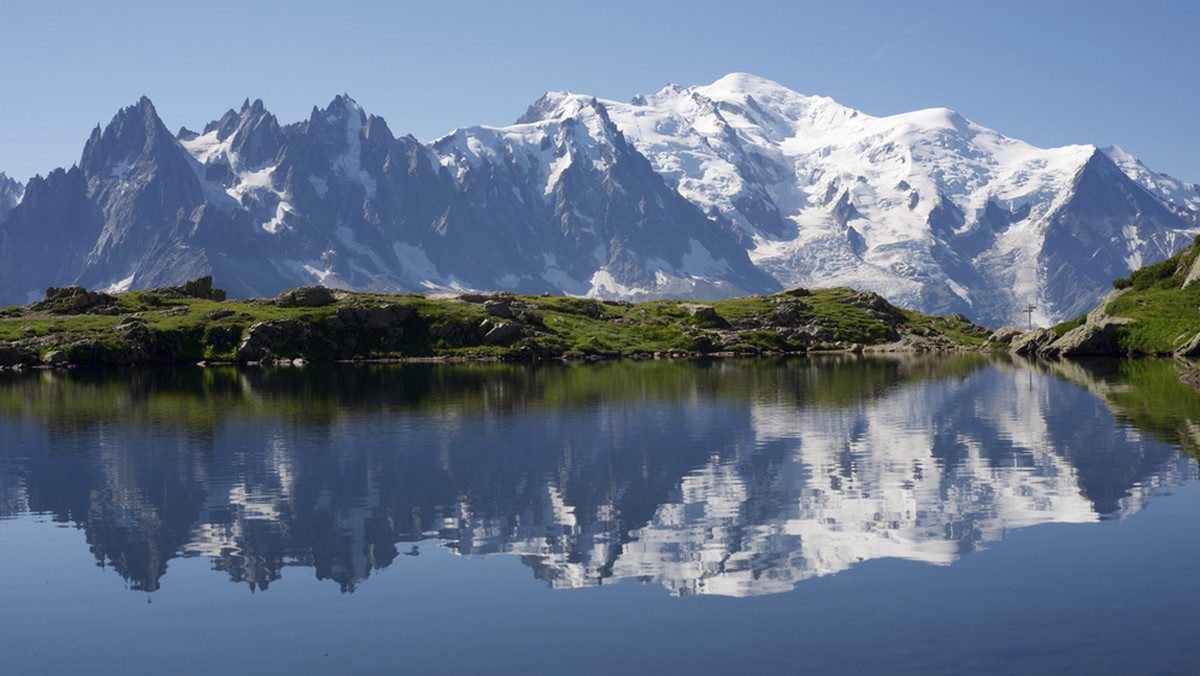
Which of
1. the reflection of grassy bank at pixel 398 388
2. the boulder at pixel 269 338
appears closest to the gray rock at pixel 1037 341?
the reflection of grassy bank at pixel 398 388

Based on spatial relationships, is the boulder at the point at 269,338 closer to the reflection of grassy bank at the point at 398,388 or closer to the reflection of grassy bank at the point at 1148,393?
the reflection of grassy bank at the point at 398,388

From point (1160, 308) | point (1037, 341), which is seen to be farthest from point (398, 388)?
point (1037, 341)

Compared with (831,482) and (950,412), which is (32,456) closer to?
(831,482)

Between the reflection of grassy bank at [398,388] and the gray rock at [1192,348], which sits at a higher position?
the gray rock at [1192,348]

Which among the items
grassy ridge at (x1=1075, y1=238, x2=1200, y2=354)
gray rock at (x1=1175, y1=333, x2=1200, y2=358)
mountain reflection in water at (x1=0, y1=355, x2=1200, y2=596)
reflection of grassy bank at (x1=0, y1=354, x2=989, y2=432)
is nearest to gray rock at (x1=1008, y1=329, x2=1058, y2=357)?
grassy ridge at (x1=1075, y1=238, x2=1200, y2=354)

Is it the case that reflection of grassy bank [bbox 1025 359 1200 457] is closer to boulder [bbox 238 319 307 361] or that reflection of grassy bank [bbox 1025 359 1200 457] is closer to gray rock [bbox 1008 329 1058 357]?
gray rock [bbox 1008 329 1058 357]

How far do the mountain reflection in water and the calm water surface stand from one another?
26 centimetres

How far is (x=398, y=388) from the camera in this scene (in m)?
117

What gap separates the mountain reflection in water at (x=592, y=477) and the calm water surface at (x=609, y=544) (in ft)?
0.86

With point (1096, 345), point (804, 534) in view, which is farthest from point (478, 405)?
point (1096, 345)

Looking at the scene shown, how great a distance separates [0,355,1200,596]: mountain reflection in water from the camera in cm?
3638

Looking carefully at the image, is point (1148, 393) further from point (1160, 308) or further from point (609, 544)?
point (1160, 308)

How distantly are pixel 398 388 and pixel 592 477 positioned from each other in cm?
6999

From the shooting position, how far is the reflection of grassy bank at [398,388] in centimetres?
9006
